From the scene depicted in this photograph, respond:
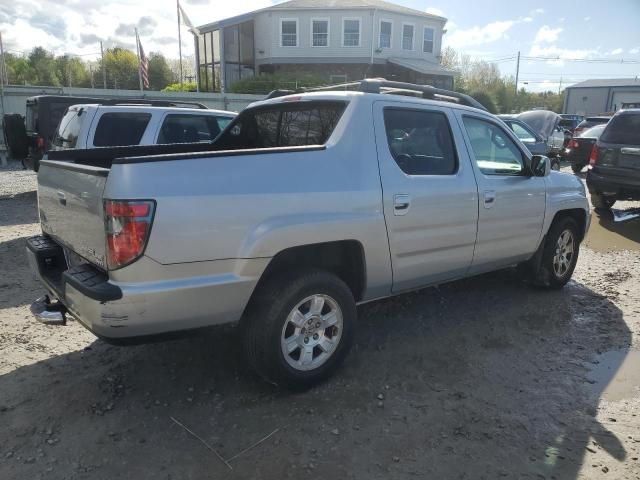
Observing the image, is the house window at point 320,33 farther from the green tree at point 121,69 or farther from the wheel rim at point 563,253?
the wheel rim at point 563,253

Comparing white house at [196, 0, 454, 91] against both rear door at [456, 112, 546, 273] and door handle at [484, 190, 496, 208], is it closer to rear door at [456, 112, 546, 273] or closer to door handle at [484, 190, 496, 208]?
rear door at [456, 112, 546, 273]

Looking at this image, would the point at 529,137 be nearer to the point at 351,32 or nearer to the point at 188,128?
the point at 188,128

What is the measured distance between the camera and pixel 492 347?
13.5 ft

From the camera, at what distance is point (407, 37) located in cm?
3198

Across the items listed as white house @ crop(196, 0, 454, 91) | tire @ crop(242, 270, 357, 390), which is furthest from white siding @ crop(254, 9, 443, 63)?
tire @ crop(242, 270, 357, 390)

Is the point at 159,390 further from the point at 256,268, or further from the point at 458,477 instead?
the point at 458,477

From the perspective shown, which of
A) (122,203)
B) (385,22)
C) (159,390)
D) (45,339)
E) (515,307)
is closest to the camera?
(122,203)

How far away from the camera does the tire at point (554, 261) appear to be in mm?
5188

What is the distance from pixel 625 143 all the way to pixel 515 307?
524 centimetres

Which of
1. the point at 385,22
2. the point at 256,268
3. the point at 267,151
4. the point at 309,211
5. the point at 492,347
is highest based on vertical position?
the point at 385,22

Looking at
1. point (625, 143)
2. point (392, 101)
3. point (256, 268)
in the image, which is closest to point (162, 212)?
point (256, 268)

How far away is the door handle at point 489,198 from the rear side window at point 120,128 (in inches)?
207

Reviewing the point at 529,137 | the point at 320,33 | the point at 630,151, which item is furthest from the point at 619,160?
the point at 320,33

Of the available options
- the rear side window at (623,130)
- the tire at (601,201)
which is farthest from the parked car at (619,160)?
the tire at (601,201)
